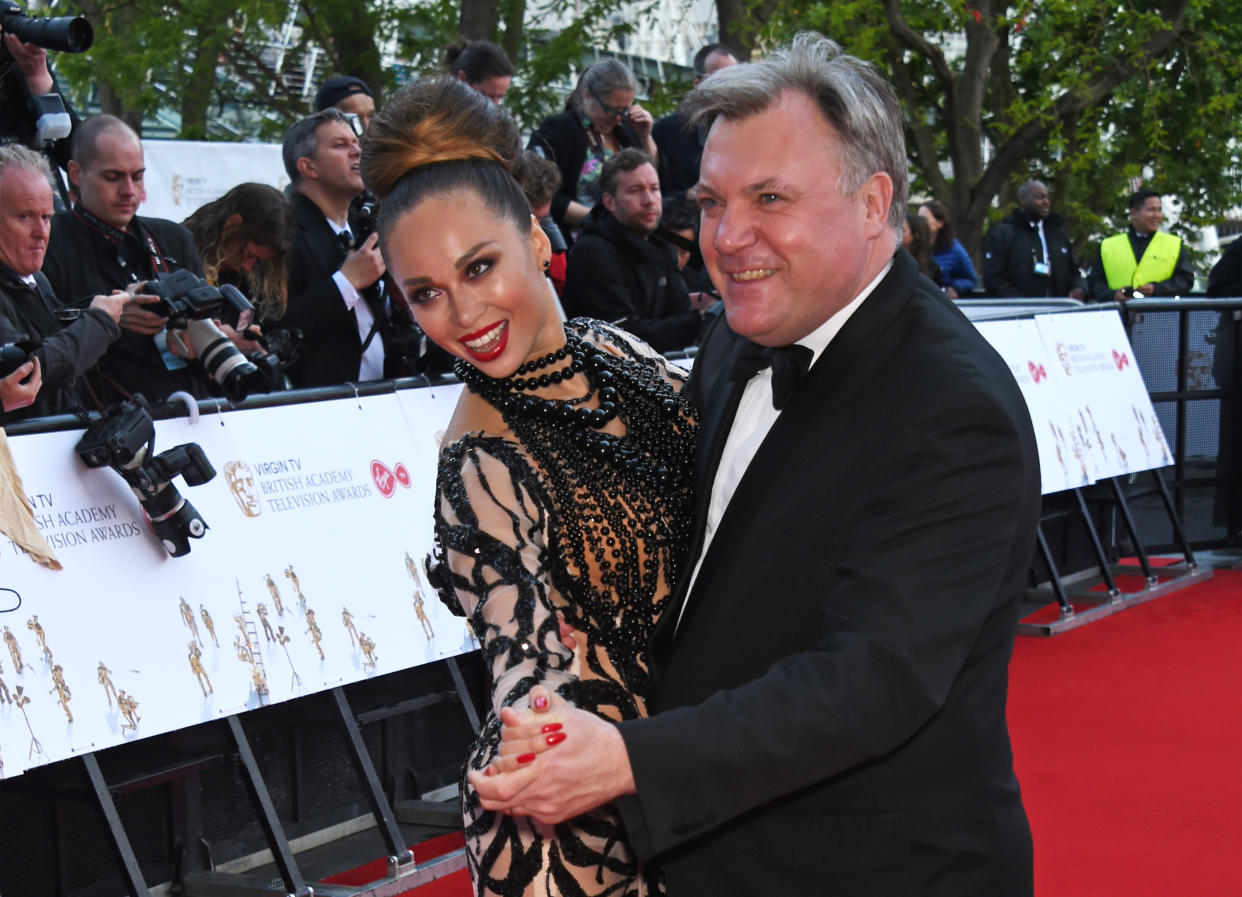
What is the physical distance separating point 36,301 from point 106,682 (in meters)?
1.24

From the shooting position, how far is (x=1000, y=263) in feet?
38.5

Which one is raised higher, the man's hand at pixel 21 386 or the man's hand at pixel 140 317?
the man's hand at pixel 140 317

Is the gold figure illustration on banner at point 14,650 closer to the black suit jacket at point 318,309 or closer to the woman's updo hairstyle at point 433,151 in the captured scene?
the black suit jacket at point 318,309

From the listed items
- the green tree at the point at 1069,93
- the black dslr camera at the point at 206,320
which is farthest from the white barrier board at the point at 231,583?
the green tree at the point at 1069,93

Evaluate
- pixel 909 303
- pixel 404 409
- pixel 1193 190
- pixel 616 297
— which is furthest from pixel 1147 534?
pixel 1193 190

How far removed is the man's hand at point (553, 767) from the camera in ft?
5.41

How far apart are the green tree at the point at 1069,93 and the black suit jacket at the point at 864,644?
12673 millimetres

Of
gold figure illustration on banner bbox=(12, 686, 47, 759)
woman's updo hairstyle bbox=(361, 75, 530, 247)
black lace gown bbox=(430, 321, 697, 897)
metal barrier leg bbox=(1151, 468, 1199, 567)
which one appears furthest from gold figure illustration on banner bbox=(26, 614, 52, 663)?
metal barrier leg bbox=(1151, 468, 1199, 567)

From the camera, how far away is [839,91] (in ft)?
6.36

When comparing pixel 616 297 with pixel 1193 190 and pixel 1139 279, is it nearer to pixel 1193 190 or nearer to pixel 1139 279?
pixel 1139 279

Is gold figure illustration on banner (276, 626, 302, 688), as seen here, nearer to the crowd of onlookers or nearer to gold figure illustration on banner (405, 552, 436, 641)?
gold figure illustration on banner (405, 552, 436, 641)

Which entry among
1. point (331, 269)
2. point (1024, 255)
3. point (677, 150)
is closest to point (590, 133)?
point (677, 150)

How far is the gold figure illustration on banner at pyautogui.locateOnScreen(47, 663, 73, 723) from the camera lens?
12.8 ft

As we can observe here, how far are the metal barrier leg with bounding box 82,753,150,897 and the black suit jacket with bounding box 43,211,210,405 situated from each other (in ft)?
3.88
